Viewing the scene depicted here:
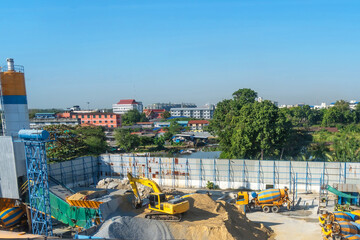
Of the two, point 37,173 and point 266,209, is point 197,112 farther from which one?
point 37,173

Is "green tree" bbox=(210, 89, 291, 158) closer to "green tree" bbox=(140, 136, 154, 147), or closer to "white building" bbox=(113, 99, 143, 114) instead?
"green tree" bbox=(140, 136, 154, 147)

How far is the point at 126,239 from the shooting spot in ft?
40.0

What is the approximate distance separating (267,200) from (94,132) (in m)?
31.9

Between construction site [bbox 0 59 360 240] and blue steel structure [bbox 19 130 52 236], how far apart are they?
0.05m

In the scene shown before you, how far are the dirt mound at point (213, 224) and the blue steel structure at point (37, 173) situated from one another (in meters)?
7.33

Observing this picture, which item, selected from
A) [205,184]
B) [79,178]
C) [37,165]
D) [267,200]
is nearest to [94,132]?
[79,178]

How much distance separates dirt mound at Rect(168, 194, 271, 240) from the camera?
12906 millimetres

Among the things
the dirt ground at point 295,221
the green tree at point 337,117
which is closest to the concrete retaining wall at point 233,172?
the dirt ground at point 295,221

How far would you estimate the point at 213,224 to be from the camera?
44.3ft

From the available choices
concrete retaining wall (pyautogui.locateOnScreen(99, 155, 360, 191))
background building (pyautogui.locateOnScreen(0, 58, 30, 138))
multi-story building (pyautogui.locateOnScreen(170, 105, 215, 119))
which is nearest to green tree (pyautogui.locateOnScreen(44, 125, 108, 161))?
concrete retaining wall (pyautogui.locateOnScreen(99, 155, 360, 191))

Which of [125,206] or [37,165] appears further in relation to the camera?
[125,206]

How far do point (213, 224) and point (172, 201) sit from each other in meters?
2.40

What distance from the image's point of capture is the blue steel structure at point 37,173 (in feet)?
46.8

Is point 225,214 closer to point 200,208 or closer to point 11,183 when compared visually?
point 200,208
